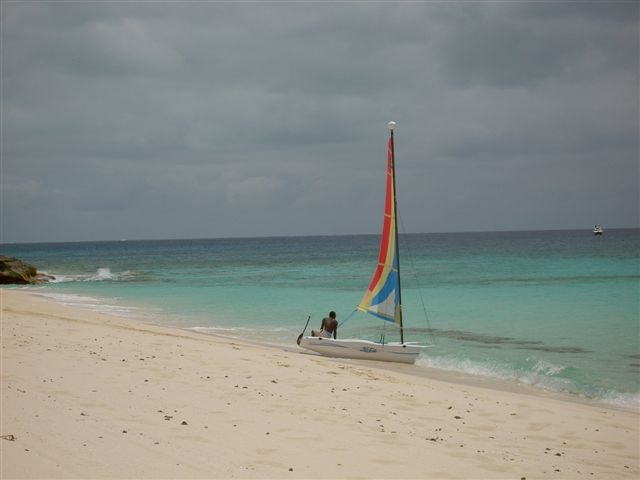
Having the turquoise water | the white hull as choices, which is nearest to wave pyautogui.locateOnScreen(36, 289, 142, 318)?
the turquoise water

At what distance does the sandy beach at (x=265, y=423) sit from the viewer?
20.4ft

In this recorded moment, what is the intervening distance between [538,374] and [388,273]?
504cm

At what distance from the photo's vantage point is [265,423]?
7848 millimetres

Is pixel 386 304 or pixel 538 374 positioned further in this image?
pixel 386 304

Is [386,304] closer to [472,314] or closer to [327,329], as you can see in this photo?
[327,329]

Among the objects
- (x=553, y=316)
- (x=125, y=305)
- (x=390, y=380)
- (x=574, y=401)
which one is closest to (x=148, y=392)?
(x=390, y=380)

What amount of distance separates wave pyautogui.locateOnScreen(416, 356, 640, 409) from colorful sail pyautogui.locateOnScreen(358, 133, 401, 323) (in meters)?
1.77

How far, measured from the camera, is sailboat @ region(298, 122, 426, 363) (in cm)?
1612

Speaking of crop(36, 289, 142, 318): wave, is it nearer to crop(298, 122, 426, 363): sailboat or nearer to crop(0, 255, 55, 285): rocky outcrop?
crop(0, 255, 55, 285): rocky outcrop

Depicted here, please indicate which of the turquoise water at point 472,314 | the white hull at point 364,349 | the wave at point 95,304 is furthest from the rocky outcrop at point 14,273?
the white hull at point 364,349

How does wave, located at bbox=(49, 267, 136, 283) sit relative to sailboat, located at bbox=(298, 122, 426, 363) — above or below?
below

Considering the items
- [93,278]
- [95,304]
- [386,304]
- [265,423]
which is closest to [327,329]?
[386,304]

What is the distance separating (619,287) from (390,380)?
98.0 ft

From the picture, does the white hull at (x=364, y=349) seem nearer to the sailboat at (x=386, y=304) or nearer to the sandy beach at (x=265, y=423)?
the sailboat at (x=386, y=304)
